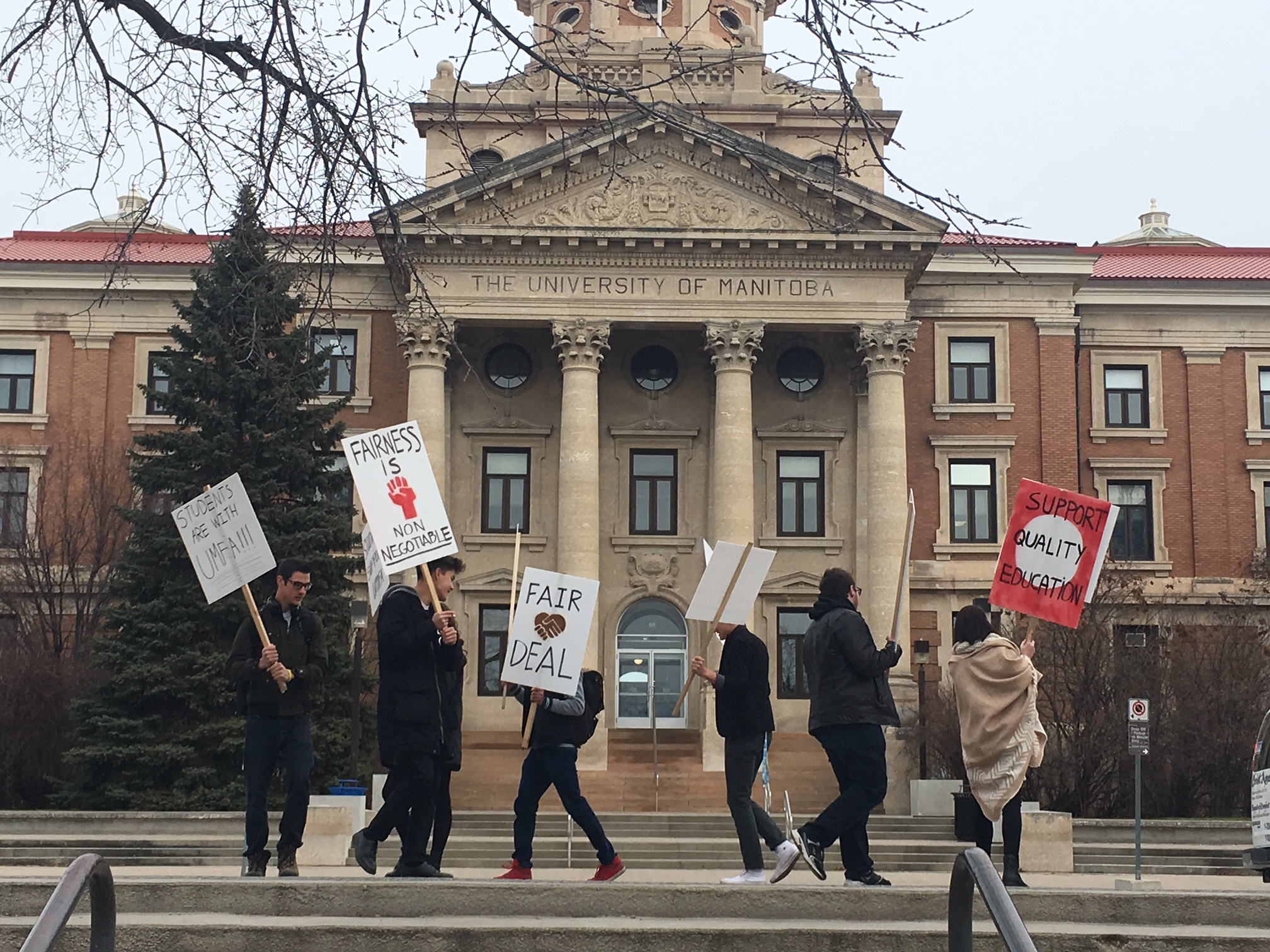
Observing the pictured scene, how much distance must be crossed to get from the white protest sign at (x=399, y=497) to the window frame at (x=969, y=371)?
3582 centimetres

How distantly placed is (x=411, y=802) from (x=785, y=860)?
8.76 ft

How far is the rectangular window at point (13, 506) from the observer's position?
138 ft

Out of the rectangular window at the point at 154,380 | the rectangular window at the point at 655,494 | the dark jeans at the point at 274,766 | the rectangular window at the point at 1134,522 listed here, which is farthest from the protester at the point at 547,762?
the rectangular window at the point at 1134,522

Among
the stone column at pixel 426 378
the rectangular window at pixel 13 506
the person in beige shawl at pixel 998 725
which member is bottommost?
the person in beige shawl at pixel 998 725

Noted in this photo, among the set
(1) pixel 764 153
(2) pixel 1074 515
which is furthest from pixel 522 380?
(1) pixel 764 153

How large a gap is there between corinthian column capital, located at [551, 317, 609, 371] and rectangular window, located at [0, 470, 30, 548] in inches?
554

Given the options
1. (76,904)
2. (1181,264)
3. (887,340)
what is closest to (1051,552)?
(76,904)

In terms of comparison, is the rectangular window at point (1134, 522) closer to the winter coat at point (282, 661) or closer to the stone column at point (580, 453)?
the stone column at point (580, 453)

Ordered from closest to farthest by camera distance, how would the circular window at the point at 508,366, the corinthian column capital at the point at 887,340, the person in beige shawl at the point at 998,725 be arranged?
the person in beige shawl at the point at 998,725
the corinthian column capital at the point at 887,340
the circular window at the point at 508,366

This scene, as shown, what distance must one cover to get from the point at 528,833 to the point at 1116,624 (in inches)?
1079

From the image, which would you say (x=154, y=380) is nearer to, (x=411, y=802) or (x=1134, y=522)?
(x=1134, y=522)

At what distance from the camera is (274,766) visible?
39.5 feet

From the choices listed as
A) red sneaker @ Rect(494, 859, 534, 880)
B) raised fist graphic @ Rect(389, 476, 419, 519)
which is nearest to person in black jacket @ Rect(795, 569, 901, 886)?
red sneaker @ Rect(494, 859, 534, 880)

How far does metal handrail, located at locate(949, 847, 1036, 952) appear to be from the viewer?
20.7ft
